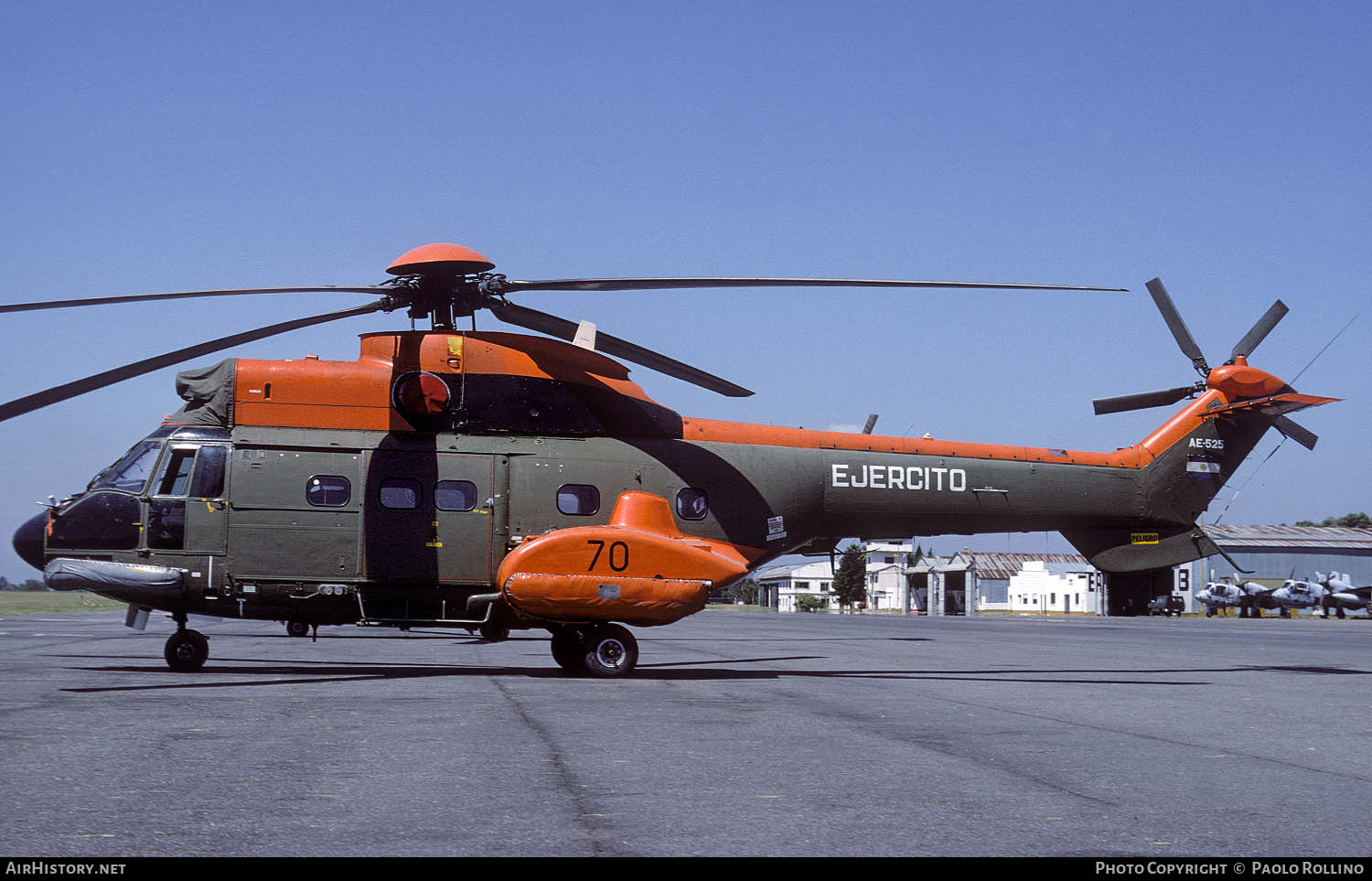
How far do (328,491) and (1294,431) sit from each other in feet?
55.0

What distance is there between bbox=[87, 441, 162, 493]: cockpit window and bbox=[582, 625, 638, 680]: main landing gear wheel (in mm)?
6516

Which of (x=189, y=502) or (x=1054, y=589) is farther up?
(x=189, y=502)

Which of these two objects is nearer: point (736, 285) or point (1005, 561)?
point (736, 285)

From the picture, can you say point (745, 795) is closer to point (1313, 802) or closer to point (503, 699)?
point (1313, 802)

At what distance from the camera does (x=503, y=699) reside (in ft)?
43.5

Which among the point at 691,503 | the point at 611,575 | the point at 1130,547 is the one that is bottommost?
the point at 611,575

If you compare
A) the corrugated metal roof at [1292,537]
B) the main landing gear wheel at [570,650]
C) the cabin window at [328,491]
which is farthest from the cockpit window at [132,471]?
the corrugated metal roof at [1292,537]

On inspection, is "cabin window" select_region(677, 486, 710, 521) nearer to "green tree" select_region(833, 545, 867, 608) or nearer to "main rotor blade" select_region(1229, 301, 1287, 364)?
"main rotor blade" select_region(1229, 301, 1287, 364)

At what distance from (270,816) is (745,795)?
8.84 ft

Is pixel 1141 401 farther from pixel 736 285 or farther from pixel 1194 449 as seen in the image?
pixel 736 285

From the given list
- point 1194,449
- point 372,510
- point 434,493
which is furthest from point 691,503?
point 1194,449

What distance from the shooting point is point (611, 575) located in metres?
16.7

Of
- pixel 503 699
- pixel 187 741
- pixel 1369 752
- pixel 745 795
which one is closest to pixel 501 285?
pixel 503 699
